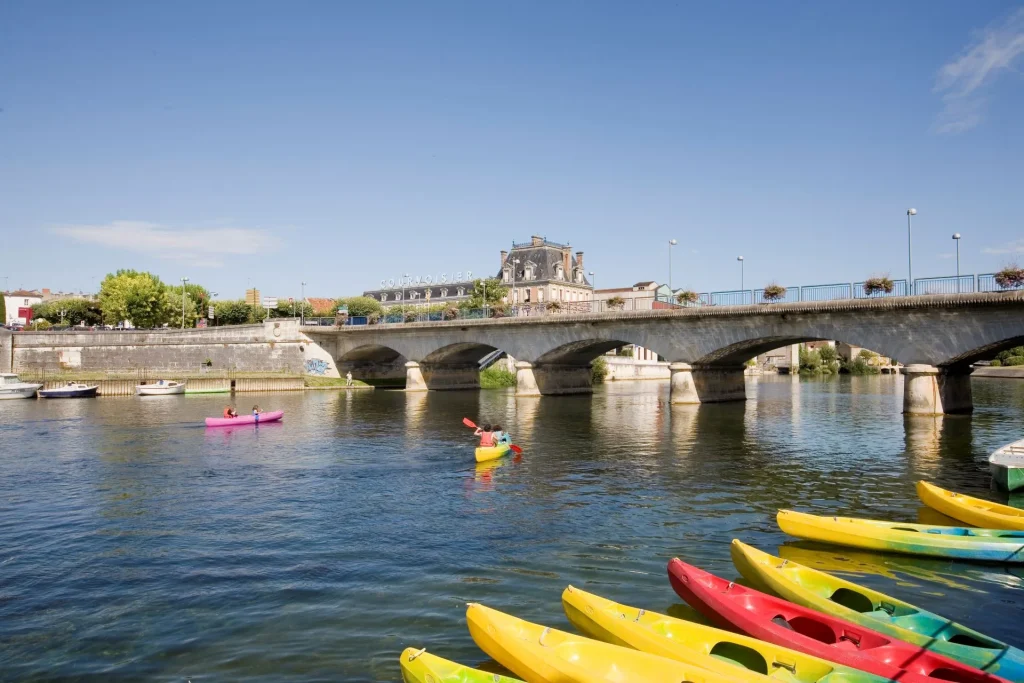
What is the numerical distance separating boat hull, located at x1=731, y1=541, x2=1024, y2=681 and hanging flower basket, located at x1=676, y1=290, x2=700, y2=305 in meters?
36.2

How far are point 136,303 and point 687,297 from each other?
72.5m

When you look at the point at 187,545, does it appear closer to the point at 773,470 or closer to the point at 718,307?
the point at 773,470

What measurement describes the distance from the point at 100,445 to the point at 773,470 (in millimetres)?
26181

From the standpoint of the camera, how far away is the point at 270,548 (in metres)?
15.9

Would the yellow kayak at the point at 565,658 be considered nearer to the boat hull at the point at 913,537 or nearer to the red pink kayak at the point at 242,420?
the boat hull at the point at 913,537

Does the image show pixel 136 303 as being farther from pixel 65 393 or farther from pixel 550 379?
pixel 550 379

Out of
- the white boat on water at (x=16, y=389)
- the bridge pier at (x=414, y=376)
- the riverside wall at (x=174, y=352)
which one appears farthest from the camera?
the riverside wall at (x=174, y=352)

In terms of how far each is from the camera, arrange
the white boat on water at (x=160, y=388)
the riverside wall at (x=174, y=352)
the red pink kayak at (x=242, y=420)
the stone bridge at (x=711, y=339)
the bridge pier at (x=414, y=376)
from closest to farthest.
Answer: the stone bridge at (x=711, y=339)
the red pink kayak at (x=242, y=420)
the white boat on water at (x=160, y=388)
the bridge pier at (x=414, y=376)
the riverside wall at (x=174, y=352)

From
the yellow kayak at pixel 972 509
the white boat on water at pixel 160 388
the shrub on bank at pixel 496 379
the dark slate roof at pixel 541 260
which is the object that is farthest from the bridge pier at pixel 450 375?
the yellow kayak at pixel 972 509

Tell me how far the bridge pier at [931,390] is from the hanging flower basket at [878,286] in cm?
405

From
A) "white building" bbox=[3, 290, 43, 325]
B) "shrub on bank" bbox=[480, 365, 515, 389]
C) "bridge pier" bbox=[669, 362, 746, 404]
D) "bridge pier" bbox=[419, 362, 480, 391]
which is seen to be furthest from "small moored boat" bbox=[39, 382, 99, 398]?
"white building" bbox=[3, 290, 43, 325]

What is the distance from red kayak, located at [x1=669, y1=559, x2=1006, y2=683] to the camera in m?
8.73

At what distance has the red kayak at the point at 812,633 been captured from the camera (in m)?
8.73

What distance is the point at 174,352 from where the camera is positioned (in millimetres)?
78938
